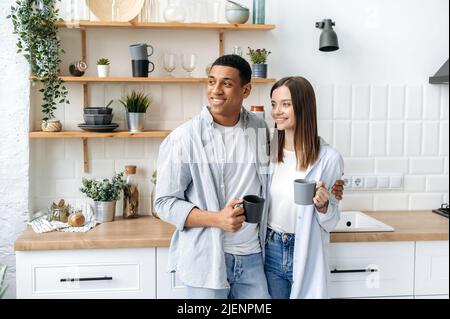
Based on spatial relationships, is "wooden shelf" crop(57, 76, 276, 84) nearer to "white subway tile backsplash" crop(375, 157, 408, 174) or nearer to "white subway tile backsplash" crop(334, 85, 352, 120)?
"white subway tile backsplash" crop(334, 85, 352, 120)

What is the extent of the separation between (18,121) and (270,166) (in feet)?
2.35

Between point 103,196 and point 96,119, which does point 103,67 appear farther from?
point 103,196

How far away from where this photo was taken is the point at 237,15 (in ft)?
4.74

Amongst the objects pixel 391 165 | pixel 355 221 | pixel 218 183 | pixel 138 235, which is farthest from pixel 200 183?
pixel 391 165

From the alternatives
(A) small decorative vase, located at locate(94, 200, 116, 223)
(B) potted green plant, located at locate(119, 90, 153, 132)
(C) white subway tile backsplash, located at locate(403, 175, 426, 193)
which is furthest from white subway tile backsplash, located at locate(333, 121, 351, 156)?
(A) small decorative vase, located at locate(94, 200, 116, 223)

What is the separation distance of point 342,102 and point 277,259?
651 mm

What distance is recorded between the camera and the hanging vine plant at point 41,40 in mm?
1332

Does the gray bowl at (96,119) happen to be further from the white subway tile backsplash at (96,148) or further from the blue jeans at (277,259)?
the blue jeans at (277,259)

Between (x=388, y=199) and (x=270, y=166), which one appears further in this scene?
(x=388, y=199)

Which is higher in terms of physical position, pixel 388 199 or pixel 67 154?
pixel 67 154

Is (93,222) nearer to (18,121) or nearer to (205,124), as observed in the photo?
(18,121)

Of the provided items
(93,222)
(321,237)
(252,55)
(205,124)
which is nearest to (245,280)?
(321,237)

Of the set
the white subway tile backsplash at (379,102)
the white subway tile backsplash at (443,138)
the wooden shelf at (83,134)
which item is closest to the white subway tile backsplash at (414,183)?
the white subway tile backsplash at (443,138)

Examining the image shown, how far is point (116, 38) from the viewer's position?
1481 mm
